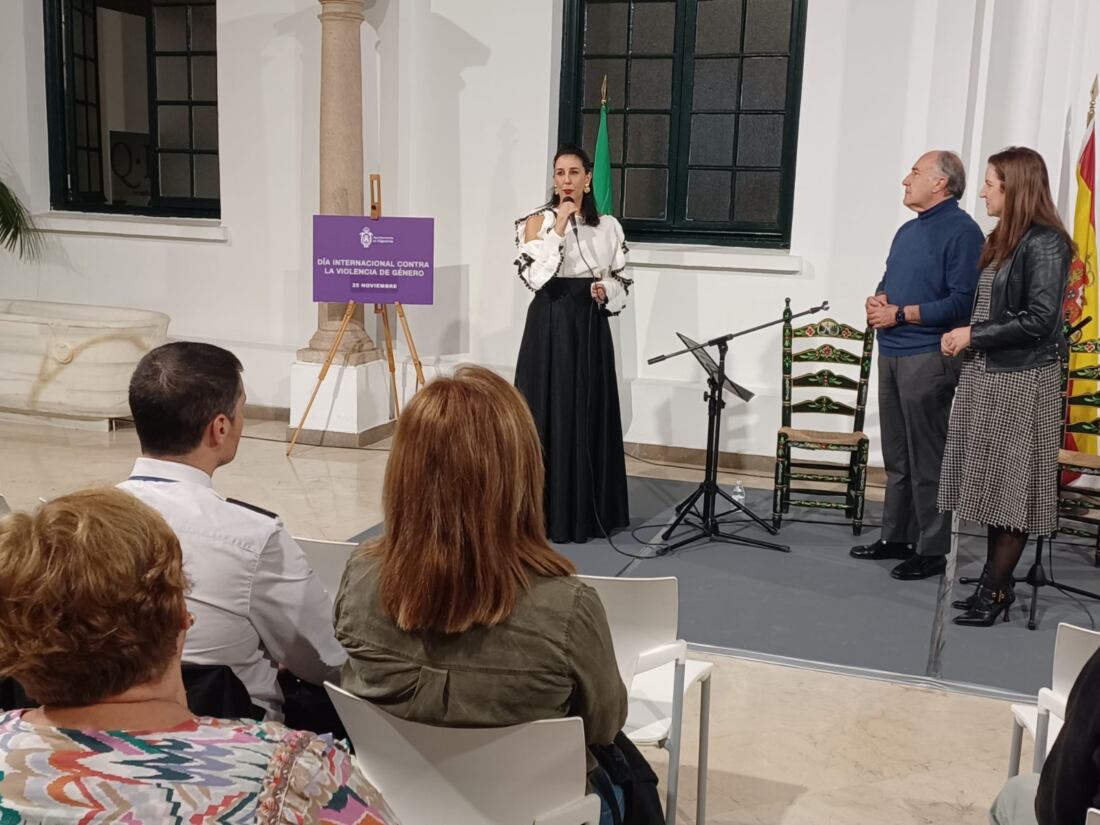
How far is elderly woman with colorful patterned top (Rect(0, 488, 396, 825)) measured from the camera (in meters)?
1.14

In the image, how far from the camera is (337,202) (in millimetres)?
6570

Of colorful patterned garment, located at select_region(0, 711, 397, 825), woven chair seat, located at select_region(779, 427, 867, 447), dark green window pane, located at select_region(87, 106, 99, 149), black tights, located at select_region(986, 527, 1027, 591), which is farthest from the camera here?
dark green window pane, located at select_region(87, 106, 99, 149)

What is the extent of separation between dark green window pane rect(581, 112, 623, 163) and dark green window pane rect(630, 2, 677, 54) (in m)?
0.41

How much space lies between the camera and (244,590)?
2.00 meters

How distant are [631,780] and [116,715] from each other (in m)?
1.05

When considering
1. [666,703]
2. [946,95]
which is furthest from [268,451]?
[666,703]

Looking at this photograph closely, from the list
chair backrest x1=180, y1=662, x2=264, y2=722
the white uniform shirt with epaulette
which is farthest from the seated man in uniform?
chair backrest x1=180, y1=662, x2=264, y2=722

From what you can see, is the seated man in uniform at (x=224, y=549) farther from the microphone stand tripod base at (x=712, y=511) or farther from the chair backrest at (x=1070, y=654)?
the microphone stand tripod base at (x=712, y=511)

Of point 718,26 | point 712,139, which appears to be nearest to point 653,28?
point 718,26

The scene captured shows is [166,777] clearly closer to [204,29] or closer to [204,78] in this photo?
[204,78]

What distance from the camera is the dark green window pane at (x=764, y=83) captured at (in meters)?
6.59

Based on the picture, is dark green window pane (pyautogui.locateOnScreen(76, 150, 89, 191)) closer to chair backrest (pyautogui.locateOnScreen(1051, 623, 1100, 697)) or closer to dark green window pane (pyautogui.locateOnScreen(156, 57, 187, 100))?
dark green window pane (pyautogui.locateOnScreen(156, 57, 187, 100))

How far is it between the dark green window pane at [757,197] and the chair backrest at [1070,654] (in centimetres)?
475

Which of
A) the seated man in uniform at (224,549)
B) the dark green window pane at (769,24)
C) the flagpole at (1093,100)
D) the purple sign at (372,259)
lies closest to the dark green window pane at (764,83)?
the dark green window pane at (769,24)
